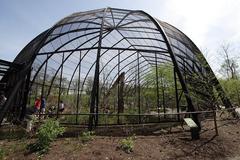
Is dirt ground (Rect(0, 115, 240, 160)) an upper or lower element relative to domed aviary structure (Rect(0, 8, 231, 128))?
lower

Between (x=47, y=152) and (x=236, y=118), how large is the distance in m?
11.8

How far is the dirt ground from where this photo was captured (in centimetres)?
667

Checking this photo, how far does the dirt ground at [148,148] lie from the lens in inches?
263

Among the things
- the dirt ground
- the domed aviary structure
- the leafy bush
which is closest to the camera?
the dirt ground

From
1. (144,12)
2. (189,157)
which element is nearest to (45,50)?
(144,12)

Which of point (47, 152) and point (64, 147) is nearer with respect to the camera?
point (47, 152)

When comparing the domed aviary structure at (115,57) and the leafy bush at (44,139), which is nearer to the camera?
the leafy bush at (44,139)

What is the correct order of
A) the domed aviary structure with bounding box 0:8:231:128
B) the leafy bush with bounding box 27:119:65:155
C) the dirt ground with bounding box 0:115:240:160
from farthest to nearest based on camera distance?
the domed aviary structure with bounding box 0:8:231:128
the leafy bush with bounding box 27:119:65:155
the dirt ground with bounding box 0:115:240:160

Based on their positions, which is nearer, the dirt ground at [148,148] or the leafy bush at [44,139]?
the dirt ground at [148,148]

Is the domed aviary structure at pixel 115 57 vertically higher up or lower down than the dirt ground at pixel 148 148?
higher up

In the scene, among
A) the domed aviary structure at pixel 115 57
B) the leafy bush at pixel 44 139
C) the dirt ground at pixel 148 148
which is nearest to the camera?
the dirt ground at pixel 148 148

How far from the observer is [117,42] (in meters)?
18.0

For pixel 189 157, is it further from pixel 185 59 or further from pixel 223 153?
pixel 185 59

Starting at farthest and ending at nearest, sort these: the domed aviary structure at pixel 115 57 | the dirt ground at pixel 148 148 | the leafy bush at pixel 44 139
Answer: the domed aviary structure at pixel 115 57 → the leafy bush at pixel 44 139 → the dirt ground at pixel 148 148
